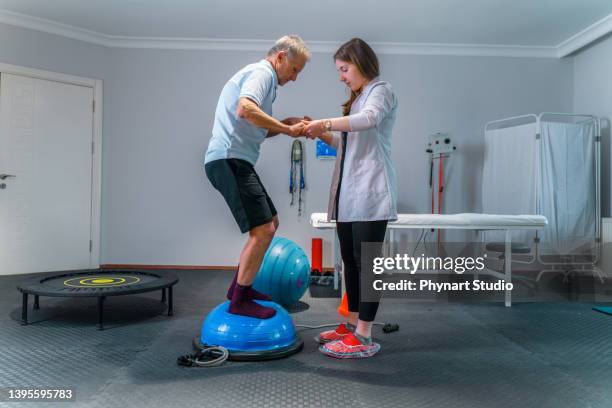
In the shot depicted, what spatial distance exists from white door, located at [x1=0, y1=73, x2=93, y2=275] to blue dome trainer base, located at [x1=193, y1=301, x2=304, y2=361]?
336 cm

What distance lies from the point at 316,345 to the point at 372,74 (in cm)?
139

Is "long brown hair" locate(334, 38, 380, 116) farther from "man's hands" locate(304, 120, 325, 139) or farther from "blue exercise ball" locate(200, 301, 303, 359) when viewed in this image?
"blue exercise ball" locate(200, 301, 303, 359)

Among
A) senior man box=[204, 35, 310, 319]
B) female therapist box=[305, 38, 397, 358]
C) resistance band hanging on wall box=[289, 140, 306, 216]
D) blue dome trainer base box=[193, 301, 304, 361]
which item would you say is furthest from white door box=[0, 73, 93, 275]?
female therapist box=[305, 38, 397, 358]

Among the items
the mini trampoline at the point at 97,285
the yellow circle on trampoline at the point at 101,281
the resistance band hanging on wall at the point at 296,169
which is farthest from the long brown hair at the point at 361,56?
the resistance band hanging on wall at the point at 296,169

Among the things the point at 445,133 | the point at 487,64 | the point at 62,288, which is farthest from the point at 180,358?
the point at 487,64

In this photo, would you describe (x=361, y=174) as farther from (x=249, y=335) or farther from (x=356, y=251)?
(x=249, y=335)

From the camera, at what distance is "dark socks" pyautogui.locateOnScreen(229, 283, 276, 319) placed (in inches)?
82.0

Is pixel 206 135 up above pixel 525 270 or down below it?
above

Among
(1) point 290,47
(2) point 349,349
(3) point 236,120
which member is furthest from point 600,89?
(3) point 236,120

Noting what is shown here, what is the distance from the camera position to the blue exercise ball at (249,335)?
2.03 meters

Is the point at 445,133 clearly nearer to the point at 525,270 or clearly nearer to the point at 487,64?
the point at 487,64

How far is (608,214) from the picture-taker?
4.72 metres

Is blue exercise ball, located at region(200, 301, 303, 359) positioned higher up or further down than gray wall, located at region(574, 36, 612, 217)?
further down

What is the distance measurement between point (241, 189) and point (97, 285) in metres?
1.39
